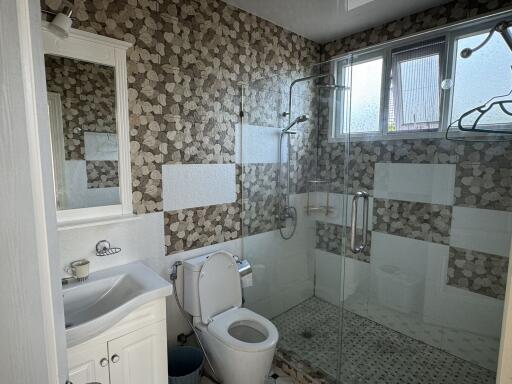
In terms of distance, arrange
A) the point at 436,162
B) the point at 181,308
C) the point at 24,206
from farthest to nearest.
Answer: the point at 436,162, the point at 181,308, the point at 24,206

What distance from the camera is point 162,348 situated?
1.57 meters

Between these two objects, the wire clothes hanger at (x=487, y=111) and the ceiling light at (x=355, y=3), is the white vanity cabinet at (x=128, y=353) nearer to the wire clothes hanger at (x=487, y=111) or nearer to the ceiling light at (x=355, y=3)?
the wire clothes hanger at (x=487, y=111)

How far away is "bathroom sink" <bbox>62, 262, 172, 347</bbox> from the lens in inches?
51.2

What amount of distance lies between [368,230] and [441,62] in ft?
4.64

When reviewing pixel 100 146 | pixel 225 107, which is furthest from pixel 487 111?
pixel 100 146

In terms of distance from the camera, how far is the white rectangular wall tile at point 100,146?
1636mm

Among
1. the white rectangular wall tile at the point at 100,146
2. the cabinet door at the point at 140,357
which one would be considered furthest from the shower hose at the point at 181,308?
the white rectangular wall tile at the point at 100,146

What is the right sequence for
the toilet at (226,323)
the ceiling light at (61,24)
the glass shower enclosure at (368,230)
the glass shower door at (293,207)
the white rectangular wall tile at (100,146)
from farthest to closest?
the glass shower door at (293,207), the glass shower enclosure at (368,230), the toilet at (226,323), the white rectangular wall tile at (100,146), the ceiling light at (61,24)

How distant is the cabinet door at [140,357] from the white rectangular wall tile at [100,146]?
976mm

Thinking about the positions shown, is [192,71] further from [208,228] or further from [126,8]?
[208,228]

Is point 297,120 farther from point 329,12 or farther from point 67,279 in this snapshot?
point 67,279

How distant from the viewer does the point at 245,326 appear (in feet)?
6.76

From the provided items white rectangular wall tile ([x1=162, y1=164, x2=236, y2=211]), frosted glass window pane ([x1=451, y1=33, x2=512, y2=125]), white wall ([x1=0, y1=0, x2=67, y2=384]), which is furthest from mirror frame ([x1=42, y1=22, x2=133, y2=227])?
frosted glass window pane ([x1=451, y1=33, x2=512, y2=125])

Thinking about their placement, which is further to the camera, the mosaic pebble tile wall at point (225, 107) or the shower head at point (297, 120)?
the shower head at point (297, 120)
